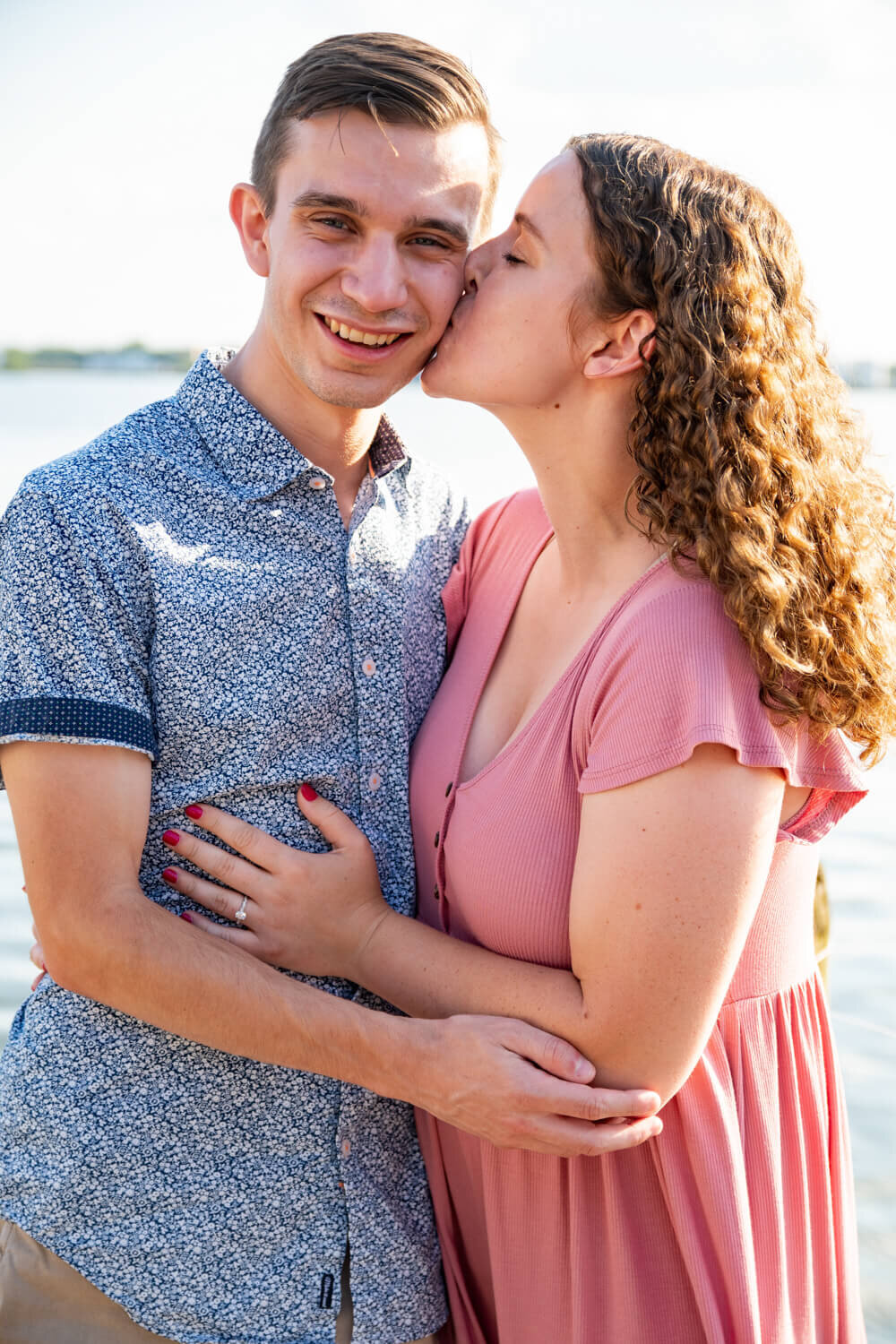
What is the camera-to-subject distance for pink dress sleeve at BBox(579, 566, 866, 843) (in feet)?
5.32

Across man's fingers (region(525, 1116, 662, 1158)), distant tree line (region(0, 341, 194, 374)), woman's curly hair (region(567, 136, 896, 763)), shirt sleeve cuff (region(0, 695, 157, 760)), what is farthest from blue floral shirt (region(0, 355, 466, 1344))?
distant tree line (region(0, 341, 194, 374))

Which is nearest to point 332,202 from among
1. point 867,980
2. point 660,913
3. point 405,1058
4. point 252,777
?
point 252,777

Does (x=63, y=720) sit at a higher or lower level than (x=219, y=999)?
higher

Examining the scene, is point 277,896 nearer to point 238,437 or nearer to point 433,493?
point 238,437

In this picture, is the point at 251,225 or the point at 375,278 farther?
the point at 251,225

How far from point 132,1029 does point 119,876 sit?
0.89 feet

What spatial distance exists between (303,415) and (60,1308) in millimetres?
1426

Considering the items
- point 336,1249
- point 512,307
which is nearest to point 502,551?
point 512,307

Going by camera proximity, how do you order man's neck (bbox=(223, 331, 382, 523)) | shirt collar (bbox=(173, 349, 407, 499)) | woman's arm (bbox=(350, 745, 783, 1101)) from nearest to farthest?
woman's arm (bbox=(350, 745, 783, 1101)) → shirt collar (bbox=(173, 349, 407, 499)) → man's neck (bbox=(223, 331, 382, 523))

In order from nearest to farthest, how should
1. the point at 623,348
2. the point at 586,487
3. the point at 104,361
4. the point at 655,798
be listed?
1. the point at 655,798
2. the point at 623,348
3. the point at 586,487
4. the point at 104,361

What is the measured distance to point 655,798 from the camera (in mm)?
1625

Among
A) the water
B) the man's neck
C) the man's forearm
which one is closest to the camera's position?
the man's forearm

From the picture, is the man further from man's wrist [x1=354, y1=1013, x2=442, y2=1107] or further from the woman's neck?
the woman's neck

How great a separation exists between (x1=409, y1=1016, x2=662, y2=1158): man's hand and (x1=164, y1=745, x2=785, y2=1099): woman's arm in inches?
1.5
